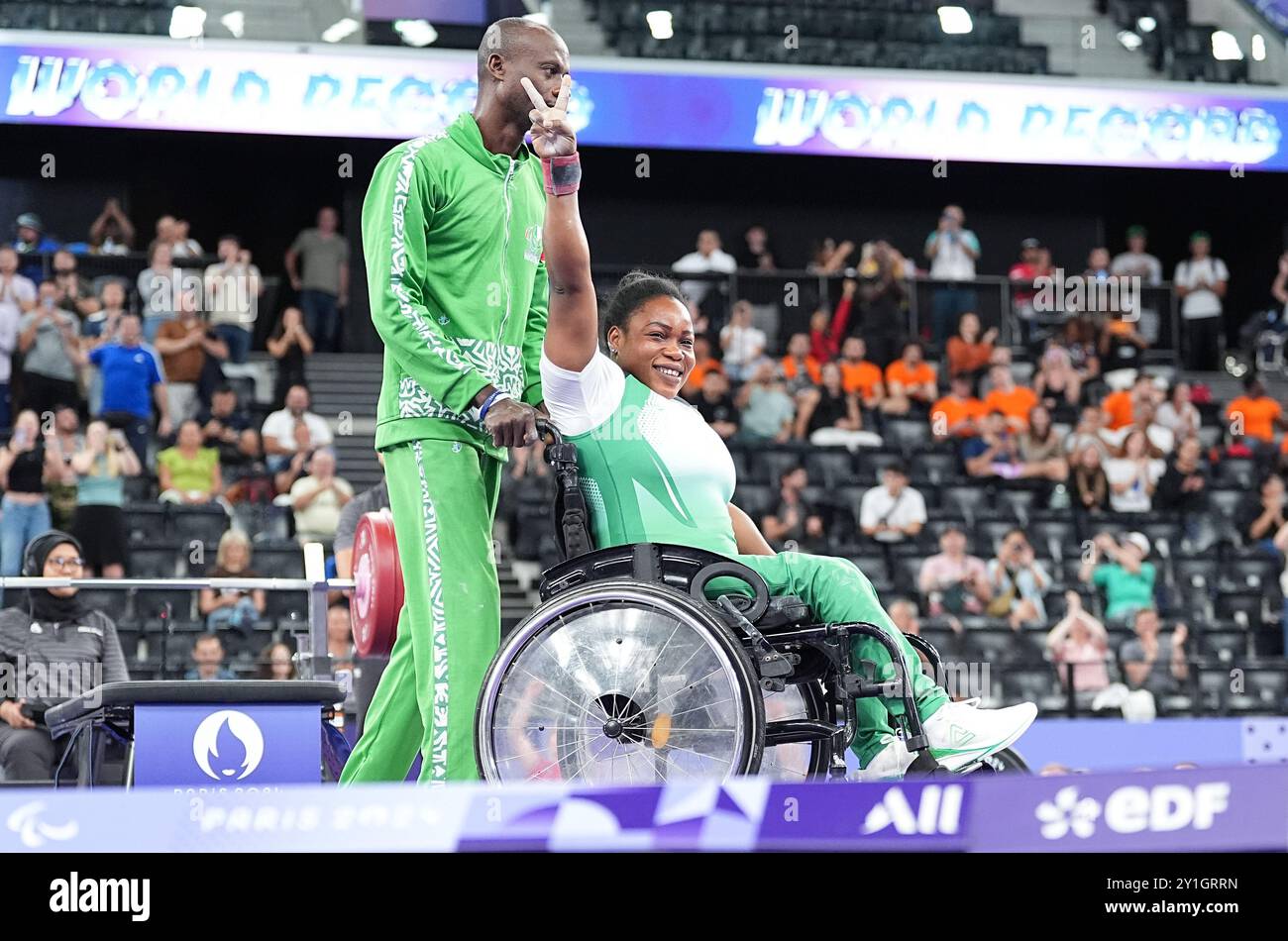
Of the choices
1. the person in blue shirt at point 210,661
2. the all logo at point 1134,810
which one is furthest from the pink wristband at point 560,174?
the person in blue shirt at point 210,661

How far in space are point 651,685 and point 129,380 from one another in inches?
294

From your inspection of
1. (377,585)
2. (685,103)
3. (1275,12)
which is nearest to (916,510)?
(685,103)

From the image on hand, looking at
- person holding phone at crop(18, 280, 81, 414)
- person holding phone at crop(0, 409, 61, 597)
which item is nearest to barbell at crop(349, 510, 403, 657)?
person holding phone at crop(0, 409, 61, 597)

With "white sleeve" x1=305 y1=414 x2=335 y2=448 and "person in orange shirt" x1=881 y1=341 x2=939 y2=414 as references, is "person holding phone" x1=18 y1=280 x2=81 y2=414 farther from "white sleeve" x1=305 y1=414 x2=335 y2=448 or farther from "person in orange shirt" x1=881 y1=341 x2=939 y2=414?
"person in orange shirt" x1=881 y1=341 x2=939 y2=414

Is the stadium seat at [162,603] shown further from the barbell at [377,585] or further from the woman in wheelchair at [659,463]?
the woman in wheelchair at [659,463]

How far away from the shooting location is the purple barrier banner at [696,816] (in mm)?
2402

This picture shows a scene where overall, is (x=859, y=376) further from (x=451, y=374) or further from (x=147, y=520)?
(x=451, y=374)

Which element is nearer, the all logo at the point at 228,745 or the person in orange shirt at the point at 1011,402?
the all logo at the point at 228,745

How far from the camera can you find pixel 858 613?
3.49 metres

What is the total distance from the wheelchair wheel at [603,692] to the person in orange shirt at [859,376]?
8.91 m

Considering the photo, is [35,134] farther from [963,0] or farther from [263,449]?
[963,0]

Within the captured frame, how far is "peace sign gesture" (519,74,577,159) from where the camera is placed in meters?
3.37

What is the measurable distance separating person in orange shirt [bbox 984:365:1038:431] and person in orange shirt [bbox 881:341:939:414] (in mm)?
454

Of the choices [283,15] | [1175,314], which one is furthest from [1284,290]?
[283,15]
